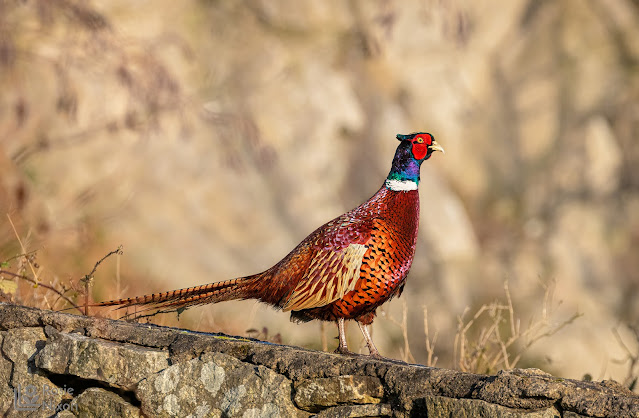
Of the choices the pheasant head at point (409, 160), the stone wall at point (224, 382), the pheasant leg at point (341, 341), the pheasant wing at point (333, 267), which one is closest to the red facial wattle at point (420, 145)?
the pheasant head at point (409, 160)

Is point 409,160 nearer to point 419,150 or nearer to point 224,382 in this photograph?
point 419,150

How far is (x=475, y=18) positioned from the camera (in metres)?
17.7

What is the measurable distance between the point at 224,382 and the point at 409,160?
1.44 metres

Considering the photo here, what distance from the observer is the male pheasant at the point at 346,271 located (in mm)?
3662

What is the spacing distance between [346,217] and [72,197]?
8194 millimetres

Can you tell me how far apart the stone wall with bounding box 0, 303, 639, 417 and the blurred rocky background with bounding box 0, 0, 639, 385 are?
1.99 meters

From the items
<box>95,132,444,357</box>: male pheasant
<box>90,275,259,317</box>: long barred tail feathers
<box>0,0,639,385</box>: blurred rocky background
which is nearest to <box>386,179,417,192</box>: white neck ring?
<box>95,132,444,357</box>: male pheasant

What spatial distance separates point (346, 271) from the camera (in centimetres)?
365

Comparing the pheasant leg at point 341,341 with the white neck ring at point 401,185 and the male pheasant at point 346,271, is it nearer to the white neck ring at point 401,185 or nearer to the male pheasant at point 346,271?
the male pheasant at point 346,271

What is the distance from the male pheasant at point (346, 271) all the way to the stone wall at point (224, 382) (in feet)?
1.10

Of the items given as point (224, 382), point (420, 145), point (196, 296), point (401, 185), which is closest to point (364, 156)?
point (420, 145)

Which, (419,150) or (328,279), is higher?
(419,150)

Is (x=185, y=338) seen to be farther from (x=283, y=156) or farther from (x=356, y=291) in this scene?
(x=283, y=156)

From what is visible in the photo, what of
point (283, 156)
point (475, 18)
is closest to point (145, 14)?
point (283, 156)
